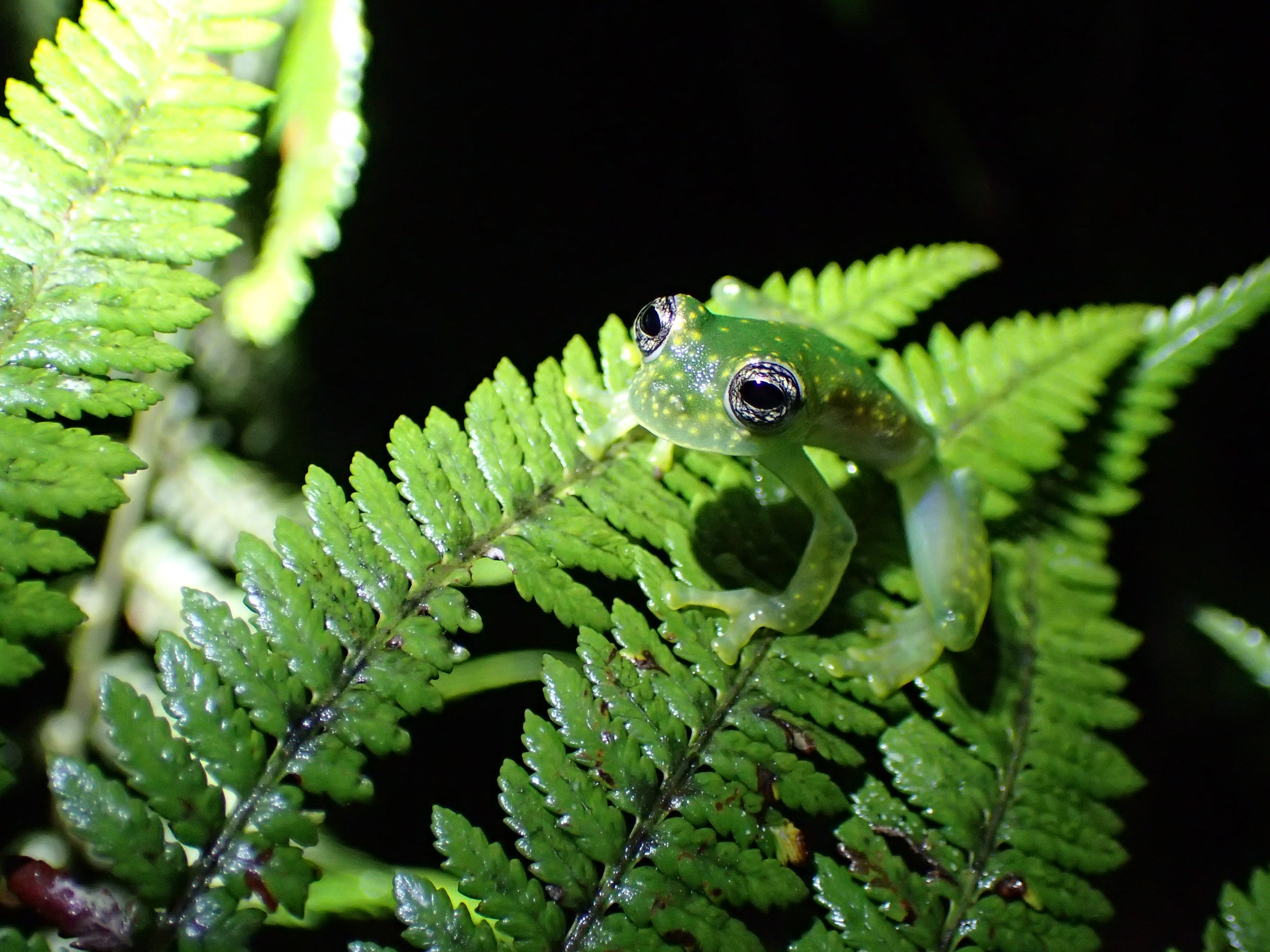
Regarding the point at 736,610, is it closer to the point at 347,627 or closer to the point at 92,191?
the point at 347,627

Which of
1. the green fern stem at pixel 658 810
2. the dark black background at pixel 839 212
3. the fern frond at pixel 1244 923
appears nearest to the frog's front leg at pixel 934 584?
the green fern stem at pixel 658 810

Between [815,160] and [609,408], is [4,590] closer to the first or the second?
[609,408]

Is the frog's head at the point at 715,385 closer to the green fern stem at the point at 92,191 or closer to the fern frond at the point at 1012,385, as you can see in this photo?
the fern frond at the point at 1012,385

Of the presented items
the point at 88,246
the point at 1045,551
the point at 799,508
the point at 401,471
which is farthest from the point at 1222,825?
the point at 88,246

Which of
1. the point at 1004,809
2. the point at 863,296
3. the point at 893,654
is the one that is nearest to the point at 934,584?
the point at 893,654

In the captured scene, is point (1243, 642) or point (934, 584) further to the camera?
point (1243, 642)
